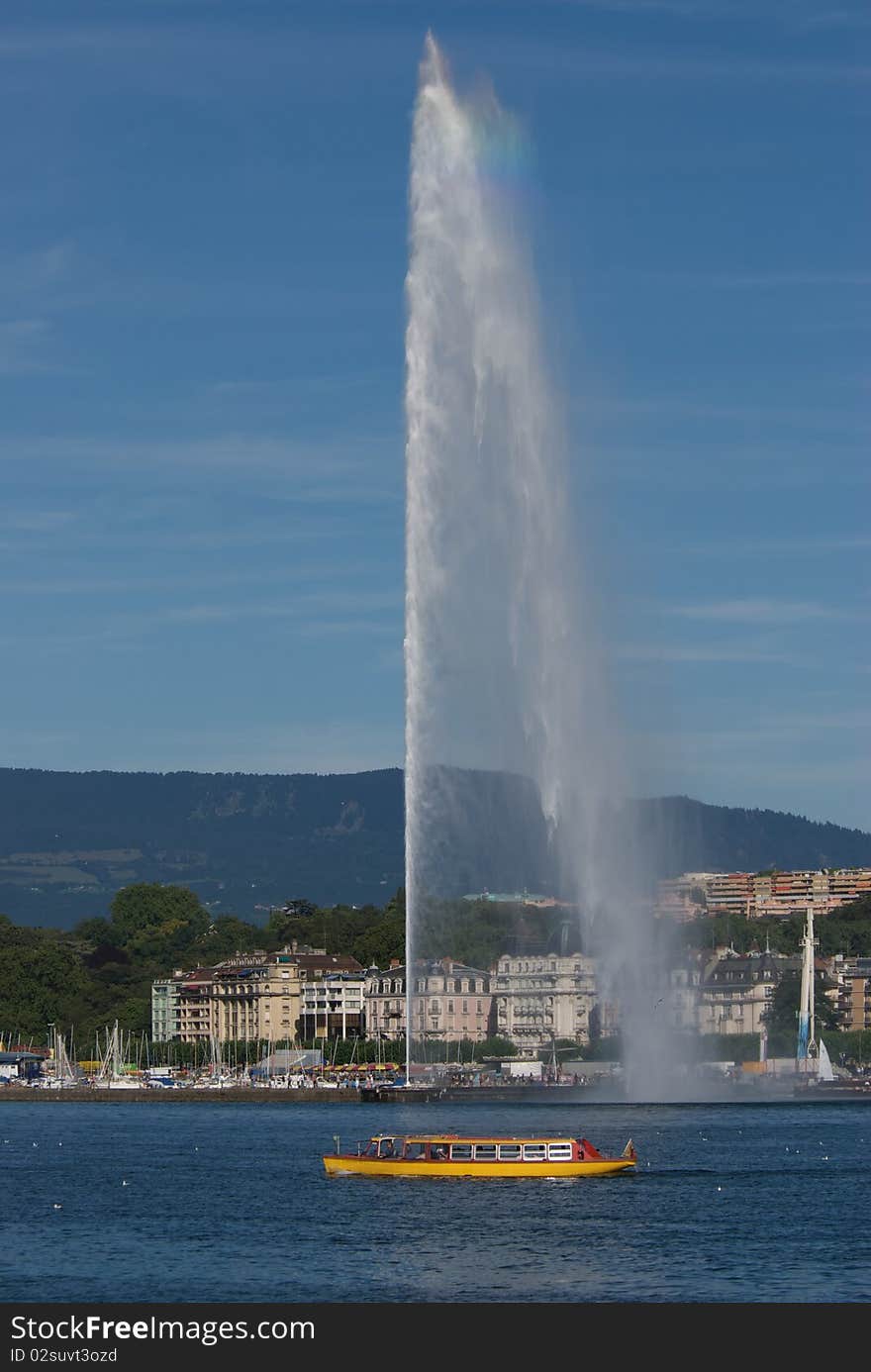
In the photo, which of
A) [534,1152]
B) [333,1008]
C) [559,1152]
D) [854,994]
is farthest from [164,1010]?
[559,1152]

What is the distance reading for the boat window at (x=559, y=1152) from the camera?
177 ft

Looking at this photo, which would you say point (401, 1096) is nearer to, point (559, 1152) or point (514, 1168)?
point (559, 1152)

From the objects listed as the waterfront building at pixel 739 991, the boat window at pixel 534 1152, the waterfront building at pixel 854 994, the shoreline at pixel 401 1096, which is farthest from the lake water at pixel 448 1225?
the waterfront building at pixel 854 994

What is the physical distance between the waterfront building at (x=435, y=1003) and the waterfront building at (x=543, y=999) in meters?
1.08

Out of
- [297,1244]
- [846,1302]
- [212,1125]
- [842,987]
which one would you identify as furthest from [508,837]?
[842,987]

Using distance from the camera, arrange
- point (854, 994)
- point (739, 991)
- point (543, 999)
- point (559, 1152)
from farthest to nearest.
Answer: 1. point (854, 994)
2. point (739, 991)
3. point (543, 999)
4. point (559, 1152)

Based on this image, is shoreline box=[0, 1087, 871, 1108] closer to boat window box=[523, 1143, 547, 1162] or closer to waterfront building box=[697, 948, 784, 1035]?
waterfront building box=[697, 948, 784, 1035]

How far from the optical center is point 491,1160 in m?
54.6

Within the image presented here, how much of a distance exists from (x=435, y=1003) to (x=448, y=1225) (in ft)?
188

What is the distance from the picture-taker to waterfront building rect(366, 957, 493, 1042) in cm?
9156

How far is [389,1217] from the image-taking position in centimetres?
4616

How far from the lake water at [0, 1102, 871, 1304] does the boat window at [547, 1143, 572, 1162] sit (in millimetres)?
698

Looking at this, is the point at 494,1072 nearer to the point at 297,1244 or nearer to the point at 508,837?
the point at 508,837
